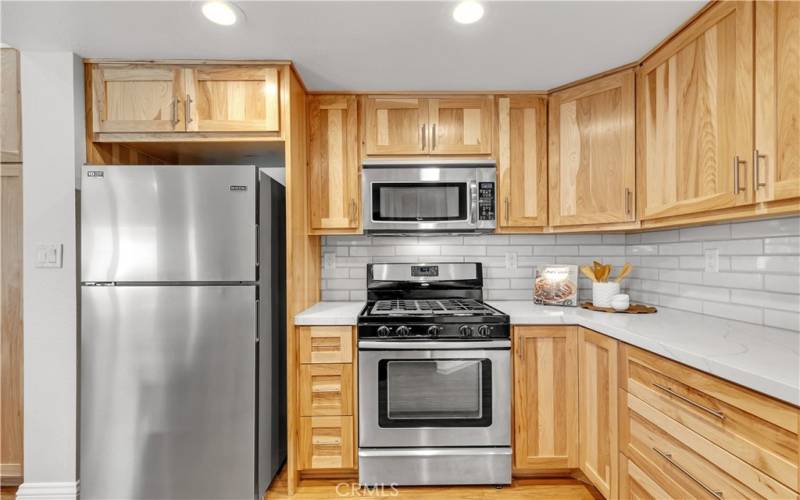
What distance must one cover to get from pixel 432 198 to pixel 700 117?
1333mm

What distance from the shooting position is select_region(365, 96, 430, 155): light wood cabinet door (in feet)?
7.58

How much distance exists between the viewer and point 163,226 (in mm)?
1739

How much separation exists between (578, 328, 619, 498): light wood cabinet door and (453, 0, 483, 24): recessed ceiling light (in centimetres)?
158

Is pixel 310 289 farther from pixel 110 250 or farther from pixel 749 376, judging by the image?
pixel 749 376

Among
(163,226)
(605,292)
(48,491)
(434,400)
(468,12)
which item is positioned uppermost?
(468,12)

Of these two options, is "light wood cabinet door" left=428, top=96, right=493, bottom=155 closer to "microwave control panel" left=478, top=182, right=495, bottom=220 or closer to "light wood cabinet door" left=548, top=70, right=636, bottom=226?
"microwave control panel" left=478, top=182, right=495, bottom=220

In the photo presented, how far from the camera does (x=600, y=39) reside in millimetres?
1741

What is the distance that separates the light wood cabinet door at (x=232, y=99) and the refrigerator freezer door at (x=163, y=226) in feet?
1.09

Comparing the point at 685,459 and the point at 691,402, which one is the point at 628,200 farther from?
the point at 685,459

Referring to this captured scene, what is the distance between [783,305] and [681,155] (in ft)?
2.44

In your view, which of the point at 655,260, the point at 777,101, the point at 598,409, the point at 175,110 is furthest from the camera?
the point at 655,260

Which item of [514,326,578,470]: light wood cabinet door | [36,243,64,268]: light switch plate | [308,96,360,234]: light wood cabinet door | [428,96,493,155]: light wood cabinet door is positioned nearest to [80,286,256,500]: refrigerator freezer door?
[36,243,64,268]: light switch plate

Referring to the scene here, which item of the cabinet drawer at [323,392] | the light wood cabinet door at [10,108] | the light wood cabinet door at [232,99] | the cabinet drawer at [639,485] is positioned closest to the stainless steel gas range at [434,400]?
the cabinet drawer at [323,392]

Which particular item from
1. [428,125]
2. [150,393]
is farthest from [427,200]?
[150,393]
